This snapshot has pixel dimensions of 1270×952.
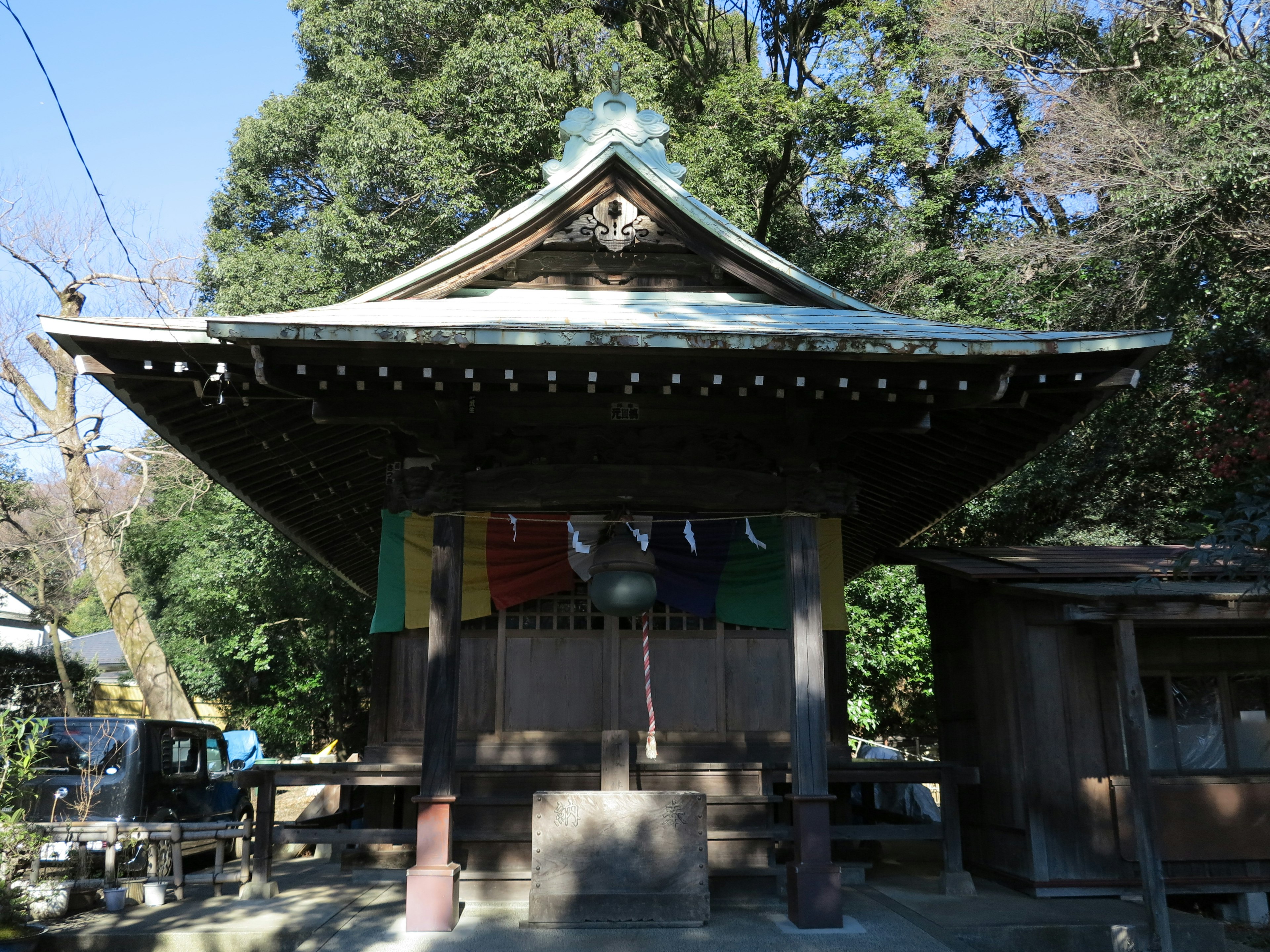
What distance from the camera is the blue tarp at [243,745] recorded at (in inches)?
699

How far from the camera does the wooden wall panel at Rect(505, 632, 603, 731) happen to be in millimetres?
7961

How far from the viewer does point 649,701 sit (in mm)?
6867

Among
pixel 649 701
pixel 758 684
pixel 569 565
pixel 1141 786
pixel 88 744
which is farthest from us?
pixel 88 744

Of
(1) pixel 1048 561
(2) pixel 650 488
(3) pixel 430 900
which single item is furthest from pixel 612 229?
(3) pixel 430 900

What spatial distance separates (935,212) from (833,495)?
1492cm

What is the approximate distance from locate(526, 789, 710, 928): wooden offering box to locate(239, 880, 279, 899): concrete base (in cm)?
237

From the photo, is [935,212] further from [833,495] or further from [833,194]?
[833,495]

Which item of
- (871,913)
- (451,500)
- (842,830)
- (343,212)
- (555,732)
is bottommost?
(871,913)

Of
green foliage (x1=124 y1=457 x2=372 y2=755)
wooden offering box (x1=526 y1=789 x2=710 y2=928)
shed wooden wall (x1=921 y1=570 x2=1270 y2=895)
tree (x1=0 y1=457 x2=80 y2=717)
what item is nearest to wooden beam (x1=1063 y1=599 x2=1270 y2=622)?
shed wooden wall (x1=921 y1=570 x2=1270 y2=895)

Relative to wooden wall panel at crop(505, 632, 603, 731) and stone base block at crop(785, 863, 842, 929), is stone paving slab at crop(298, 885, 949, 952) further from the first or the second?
wooden wall panel at crop(505, 632, 603, 731)

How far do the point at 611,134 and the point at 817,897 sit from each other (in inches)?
253

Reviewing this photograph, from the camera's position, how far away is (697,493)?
7145mm

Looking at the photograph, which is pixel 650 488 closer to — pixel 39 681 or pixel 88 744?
pixel 88 744

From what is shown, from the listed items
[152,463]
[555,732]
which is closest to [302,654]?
[152,463]
